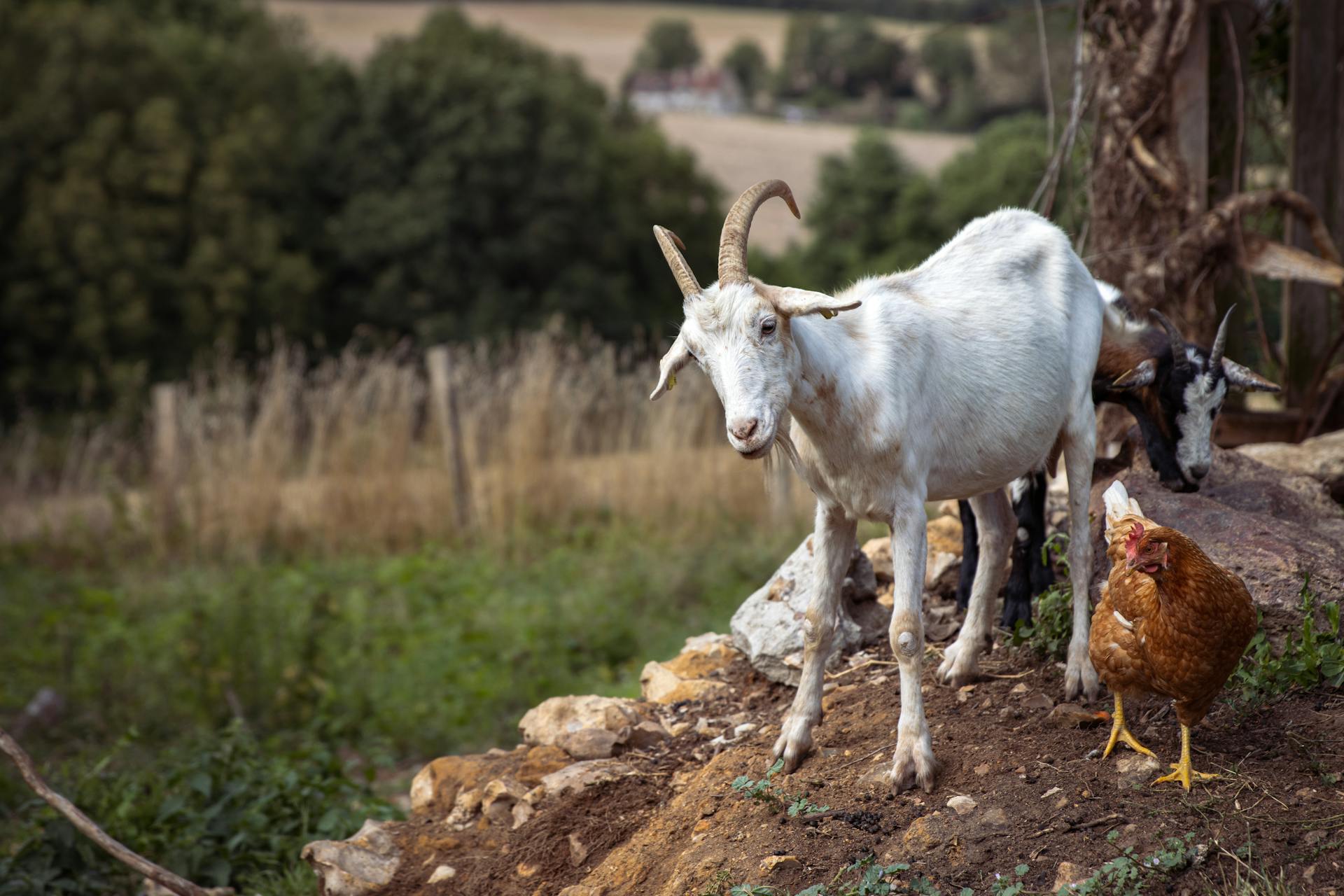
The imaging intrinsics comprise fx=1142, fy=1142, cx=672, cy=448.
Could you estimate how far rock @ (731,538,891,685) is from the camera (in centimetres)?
452

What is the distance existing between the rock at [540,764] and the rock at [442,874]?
46 centimetres

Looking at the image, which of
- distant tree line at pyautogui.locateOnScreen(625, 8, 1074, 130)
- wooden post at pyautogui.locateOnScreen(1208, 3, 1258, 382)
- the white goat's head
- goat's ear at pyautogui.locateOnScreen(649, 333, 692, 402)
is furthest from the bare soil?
distant tree line at pyautogui.locateOnScreen(625, 8, 1074, 130)

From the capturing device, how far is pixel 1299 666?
3.57 metres

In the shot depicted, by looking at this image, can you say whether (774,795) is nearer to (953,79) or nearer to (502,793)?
(502,793)

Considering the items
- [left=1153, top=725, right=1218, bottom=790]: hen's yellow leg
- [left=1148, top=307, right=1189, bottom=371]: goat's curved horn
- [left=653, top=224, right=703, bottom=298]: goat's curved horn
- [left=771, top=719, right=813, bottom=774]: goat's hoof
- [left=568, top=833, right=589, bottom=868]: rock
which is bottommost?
[left=568, top=833, right=589, bottom=868]: rock

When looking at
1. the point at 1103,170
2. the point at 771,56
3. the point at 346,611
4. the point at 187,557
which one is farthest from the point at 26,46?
the point at 771,56

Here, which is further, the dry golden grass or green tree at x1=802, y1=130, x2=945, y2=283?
green tree at x1=802, y1=130, x2=945, y2=283

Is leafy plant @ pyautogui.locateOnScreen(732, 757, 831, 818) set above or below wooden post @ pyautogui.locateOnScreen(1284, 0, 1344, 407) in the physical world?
below

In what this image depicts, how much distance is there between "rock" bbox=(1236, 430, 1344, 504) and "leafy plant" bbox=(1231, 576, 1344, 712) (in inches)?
78.2

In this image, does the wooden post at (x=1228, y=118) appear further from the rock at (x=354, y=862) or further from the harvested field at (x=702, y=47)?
the harvested field at (x=702, y=47)

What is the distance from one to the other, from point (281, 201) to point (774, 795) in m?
23.4

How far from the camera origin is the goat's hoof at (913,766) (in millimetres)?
3381

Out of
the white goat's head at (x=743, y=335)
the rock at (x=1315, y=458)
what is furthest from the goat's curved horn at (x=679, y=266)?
the rock at (x=1315, y=458)

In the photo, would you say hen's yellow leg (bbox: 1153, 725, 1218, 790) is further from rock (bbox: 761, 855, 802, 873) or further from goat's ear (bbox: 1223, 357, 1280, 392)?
goat's ear (bbox: 1223, 357, 1280, 392)
